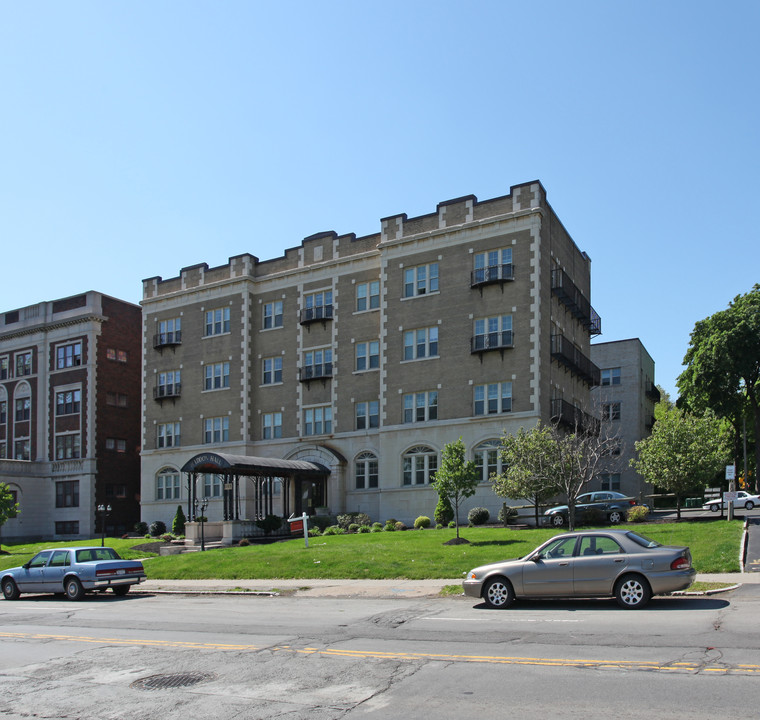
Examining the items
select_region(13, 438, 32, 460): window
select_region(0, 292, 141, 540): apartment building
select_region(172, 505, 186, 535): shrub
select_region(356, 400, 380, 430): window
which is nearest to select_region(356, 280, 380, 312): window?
select_region(356, 400, 380, 430): window

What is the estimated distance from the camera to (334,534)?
39250 millimetres

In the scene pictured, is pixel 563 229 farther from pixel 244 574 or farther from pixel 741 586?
pixel 741 586

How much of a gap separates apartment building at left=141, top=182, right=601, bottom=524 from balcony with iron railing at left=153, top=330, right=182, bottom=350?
0.09 metres

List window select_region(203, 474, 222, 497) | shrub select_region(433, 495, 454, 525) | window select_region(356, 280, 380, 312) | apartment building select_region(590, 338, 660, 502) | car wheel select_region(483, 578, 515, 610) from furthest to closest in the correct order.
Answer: apartment building select_region(590, 338, 660, 502)
window select_region(203, 474, 222, 497)
window select_region(356, 280, 380, 312)
shrub select_region(433, 495, 454, 525)
car wheel select_region(483, 578, 515, 610)

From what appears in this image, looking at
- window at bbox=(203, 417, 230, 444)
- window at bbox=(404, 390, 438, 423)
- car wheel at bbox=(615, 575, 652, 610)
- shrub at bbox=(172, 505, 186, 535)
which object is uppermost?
window at bbox=(404, 390, 438, 423)

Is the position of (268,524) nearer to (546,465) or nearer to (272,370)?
(272,370)

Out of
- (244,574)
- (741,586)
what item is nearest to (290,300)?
(244,574)

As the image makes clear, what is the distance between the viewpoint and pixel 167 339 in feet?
176

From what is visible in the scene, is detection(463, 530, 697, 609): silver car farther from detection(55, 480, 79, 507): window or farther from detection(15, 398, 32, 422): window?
detection(15, 398, 32, 422): window

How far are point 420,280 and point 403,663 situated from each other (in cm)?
3363

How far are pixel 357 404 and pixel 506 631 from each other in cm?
3272

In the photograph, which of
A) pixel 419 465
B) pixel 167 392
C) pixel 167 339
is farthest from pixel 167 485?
pixel 419 465

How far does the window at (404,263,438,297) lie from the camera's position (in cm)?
4305

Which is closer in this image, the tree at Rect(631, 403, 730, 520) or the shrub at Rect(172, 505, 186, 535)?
the tree at Rect(631, 403, 730, 520)
